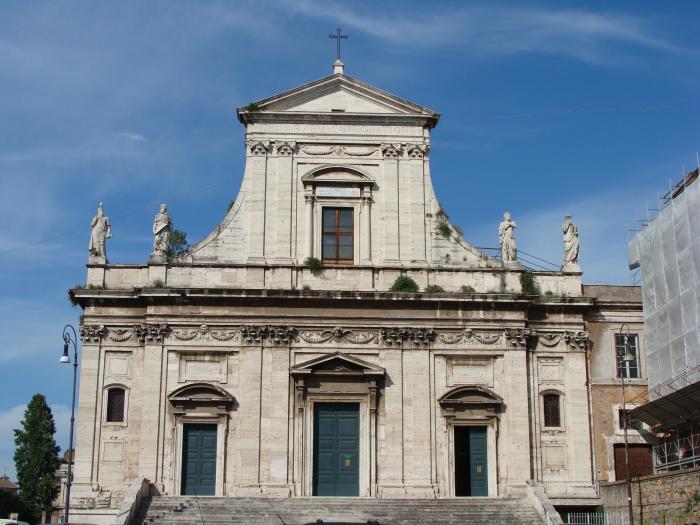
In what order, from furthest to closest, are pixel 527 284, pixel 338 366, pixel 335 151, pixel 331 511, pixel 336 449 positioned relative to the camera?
pixel 335 151 → pixel 527 284 → pixel 338 366 → pixel 336 449 → pixel 331 511

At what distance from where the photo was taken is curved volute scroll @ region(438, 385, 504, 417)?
29219mm

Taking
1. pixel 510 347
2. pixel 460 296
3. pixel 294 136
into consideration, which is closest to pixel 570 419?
pixel 510 347

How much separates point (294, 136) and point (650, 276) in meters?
12.0

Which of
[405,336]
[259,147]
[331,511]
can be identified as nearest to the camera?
[331,511]

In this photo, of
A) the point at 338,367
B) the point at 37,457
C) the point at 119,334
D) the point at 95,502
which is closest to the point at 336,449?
the point at 338,367

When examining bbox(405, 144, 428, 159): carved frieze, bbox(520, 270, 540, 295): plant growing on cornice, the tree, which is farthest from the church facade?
the tree

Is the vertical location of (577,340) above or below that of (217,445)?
above

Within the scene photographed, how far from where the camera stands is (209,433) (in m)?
28.9

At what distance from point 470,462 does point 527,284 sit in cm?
576

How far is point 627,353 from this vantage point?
31.0 meters

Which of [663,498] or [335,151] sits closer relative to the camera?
[663,498]

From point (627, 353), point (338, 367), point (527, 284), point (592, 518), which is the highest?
point (527, 284)

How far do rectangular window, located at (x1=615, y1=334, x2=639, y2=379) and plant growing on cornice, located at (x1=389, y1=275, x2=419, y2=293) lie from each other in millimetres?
6893

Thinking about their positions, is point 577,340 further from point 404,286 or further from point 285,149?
point 285,149
